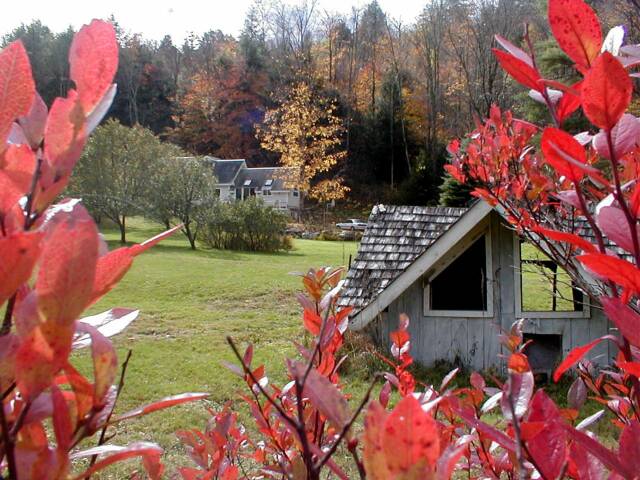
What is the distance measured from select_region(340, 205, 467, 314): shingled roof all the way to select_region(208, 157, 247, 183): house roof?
26.3 metres

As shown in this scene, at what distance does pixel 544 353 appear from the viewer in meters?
6.09

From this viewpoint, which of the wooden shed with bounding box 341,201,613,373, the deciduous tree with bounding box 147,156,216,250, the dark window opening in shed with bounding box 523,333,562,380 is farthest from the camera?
the deciduous tree with bounding box 147,156,216,250

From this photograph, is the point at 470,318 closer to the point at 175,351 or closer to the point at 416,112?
the point at 175,351

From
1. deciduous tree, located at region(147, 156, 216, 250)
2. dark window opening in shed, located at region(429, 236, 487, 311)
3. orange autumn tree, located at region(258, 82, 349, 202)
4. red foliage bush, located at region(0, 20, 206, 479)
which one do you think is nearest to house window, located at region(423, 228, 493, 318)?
dark window opening in shed, located at region(429, 236, 487, 311)

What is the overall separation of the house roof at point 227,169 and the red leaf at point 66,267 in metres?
32.5

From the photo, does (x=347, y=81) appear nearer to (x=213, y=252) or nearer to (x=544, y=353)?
(x=213, y=252)

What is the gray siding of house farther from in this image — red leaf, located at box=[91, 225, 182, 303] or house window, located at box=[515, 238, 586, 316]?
red leaf, located at box=[91, 225, 182, 303]

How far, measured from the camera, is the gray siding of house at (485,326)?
545 centimetres

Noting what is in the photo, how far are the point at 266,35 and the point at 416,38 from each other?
11388 millimetres

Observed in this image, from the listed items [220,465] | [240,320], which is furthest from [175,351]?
[220,465]

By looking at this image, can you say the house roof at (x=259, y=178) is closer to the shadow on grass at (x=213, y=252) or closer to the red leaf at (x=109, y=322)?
the shadow on grass at (x=213, y=252)

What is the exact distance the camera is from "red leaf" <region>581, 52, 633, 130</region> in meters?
0.43

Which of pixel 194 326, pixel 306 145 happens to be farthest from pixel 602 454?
pixel 306 145

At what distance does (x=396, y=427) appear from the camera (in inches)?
11.0
